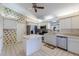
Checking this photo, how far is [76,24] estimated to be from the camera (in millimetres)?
5031

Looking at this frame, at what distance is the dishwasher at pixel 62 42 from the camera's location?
509 cm

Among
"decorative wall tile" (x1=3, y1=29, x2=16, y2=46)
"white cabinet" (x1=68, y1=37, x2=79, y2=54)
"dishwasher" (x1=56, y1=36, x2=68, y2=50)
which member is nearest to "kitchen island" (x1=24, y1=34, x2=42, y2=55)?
"dishwasher" (x1=56, y1=36, x2=68, y2=50)

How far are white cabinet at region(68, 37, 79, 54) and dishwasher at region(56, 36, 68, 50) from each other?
13.2 inches

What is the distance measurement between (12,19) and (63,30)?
13.8 ft

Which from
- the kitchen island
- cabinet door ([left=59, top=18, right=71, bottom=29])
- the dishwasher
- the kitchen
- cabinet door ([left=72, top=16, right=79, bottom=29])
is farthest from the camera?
cabinet door ([left=59, top=18, right=71, bottom=29])

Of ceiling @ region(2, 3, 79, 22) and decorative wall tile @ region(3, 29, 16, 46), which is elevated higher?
ceiling @ region(2, 3, 79, 22)

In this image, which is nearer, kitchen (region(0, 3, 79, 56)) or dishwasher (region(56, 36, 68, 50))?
kitchen (region(0, 3, 79, 56))

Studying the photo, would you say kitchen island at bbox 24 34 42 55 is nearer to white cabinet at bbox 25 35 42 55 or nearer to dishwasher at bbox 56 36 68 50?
white cabinet at bbox 25 35 42 55

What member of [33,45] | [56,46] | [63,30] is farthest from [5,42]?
[63,30]

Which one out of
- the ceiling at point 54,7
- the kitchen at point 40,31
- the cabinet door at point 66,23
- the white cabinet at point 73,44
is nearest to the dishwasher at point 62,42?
the kitchen at point 40,31

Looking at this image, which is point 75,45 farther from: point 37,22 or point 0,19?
point 37,22

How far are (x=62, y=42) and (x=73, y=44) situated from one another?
0.97m

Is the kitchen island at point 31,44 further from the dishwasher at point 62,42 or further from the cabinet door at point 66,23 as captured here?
the cabinet door at point 66,23

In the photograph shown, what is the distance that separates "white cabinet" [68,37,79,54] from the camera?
427 cm
